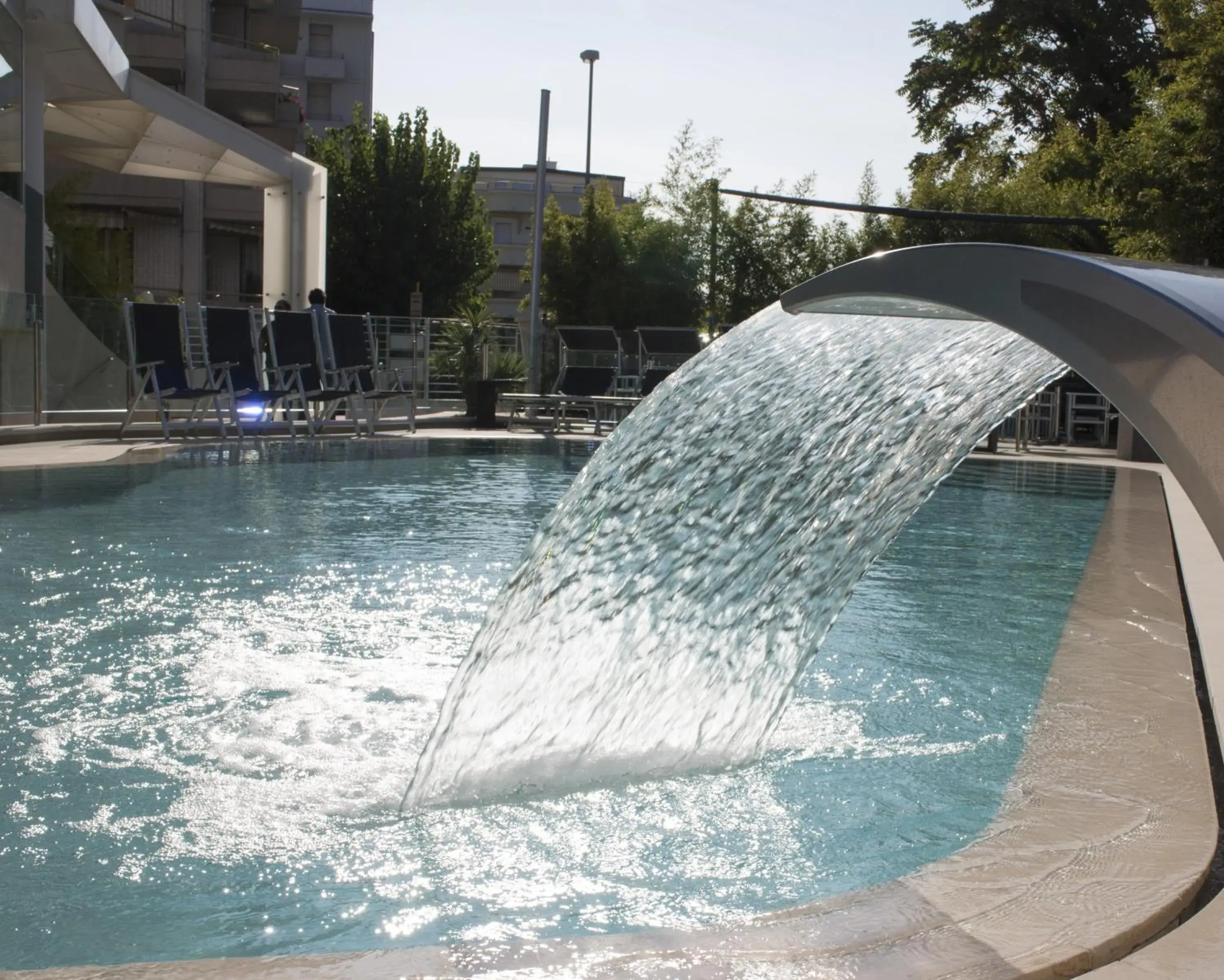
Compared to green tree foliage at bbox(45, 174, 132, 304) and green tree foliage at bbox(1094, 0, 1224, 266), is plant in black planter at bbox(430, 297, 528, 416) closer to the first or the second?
green tree foliage at bbox(45, 174, 132, 304)

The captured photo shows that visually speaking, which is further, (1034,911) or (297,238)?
(297,238)

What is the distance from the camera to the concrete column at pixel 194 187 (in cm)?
3806

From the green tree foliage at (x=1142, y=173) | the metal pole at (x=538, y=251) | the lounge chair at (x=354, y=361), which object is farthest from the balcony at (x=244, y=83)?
the lounge chair at (x=354, y=361)

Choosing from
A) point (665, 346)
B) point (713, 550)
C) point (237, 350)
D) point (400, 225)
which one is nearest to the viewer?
point (713, 550)

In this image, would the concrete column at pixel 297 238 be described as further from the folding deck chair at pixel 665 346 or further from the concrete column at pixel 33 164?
the folding deck chair at pixel 665 346

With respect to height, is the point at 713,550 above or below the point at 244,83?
below

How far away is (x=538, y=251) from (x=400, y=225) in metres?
18.8

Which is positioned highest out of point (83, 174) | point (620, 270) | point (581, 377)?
point (83, 174)

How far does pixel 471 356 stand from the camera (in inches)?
746

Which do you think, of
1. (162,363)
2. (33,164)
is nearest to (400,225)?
(33,164)

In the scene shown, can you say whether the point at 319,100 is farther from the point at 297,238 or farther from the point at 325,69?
the point at 297,238

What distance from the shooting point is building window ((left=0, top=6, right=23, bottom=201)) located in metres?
13.2

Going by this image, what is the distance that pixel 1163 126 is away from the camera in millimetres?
15414

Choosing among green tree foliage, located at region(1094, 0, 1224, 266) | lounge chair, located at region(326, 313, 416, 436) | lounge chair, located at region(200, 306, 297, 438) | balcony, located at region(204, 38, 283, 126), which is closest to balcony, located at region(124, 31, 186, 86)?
balcony, located at region(204, 38, 283, 126)
